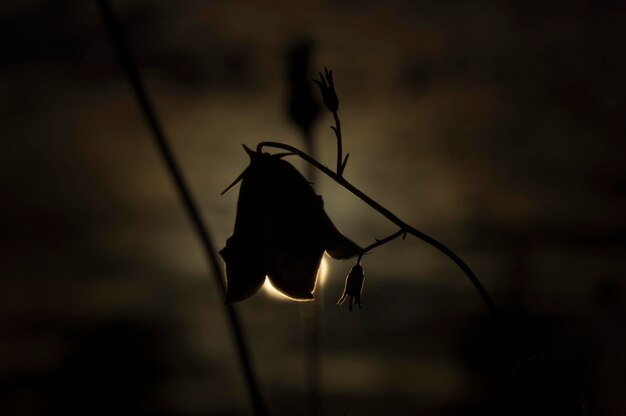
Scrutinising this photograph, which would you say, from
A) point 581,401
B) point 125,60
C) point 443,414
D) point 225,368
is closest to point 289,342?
point 225,368

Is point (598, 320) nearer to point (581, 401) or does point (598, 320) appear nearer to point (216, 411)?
point (581, 401)

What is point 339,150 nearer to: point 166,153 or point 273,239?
point 273,239

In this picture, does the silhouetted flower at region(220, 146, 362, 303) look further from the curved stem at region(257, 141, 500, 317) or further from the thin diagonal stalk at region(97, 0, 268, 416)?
the thin diagonal stalk at region(97, 0, 268, 416)

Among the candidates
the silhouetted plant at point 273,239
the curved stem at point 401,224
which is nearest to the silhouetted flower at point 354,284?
the silhouetted plant at point 273,239

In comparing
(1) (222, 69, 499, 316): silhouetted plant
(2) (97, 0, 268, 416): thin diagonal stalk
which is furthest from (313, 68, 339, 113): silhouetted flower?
(2) (97, 0, 268, 416): thin diagonal stalk

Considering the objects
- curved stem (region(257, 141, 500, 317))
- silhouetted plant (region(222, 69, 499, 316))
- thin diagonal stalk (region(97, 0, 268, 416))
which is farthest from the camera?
silhouetted plant (region(222, 69, 499, 316))

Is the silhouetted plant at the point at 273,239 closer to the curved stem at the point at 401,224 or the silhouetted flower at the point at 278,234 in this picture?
the silhouetted flower at the point at 278,234

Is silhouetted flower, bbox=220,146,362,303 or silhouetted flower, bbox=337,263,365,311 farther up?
silhouetted flower, bbox=220,146,362,303
